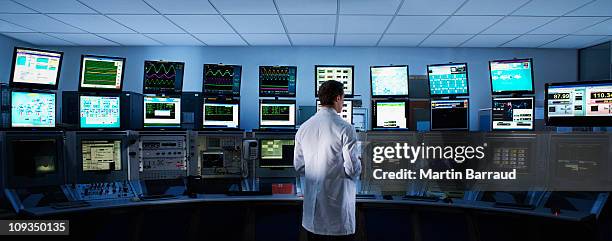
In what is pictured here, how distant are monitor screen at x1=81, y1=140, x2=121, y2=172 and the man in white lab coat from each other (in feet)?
6.47

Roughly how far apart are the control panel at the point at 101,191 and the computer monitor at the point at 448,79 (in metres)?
2.87

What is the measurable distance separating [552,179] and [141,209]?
3319 millimetres

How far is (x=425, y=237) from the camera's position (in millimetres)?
2857

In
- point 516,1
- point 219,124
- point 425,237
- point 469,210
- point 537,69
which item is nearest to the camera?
point 469,210

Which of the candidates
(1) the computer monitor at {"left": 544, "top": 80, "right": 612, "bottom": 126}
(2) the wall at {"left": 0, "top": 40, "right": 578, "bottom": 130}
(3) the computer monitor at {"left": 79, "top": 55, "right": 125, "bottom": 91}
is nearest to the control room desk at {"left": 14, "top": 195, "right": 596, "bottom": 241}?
(3) the computer monitor at {"left": 79, "top": 55, "right": 125, "bottom": 91}

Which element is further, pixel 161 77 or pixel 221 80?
pixel 221 80

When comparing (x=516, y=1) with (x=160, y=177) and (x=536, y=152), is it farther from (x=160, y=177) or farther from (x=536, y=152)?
(x=160, y=177)

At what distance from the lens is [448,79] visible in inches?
139

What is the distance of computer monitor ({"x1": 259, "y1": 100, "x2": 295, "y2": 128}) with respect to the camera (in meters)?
3.47

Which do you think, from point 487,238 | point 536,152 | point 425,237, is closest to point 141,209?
point 425,237

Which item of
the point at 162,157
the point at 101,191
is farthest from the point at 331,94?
the point at 101,191

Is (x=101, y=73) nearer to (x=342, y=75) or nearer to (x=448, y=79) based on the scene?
(x=342, y=75)

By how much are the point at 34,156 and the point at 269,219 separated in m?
1.87

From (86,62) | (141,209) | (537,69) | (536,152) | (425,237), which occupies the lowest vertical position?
(425,237)
